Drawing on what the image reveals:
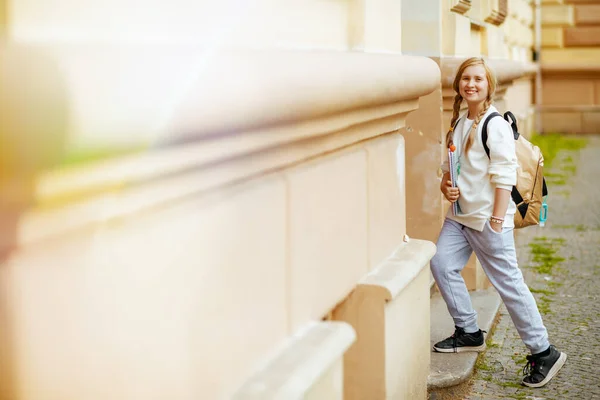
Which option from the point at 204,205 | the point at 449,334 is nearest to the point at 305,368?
the point at 204,205

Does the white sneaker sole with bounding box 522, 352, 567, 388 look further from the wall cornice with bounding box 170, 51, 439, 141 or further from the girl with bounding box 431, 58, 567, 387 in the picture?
the wall cornice with bounding box 170, 51, 439, 141

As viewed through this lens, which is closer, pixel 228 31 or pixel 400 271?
pixel 228 31

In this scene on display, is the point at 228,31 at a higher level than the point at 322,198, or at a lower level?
higher

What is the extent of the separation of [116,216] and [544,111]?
54.0 ft

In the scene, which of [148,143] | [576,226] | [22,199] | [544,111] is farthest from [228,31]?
[544,111]

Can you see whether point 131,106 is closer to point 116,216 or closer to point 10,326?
point 116,216

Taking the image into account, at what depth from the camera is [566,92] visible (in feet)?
56.2

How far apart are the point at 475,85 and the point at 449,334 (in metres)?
1.32

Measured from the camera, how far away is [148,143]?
163 cm

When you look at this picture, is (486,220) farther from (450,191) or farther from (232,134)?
(232,134)

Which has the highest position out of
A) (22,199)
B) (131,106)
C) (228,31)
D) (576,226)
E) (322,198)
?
(228,31)

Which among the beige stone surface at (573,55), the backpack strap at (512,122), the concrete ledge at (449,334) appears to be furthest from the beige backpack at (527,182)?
the beige stone surface at (573,55)

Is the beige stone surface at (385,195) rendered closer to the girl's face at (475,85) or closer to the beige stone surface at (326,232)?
the beige stone surface at (326,232)

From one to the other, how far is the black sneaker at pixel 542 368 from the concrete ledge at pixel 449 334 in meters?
0.26
